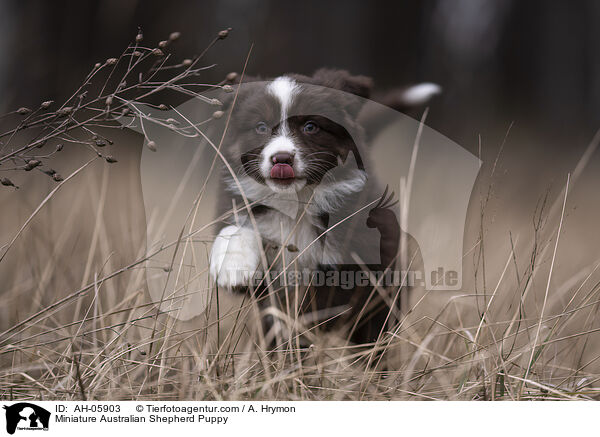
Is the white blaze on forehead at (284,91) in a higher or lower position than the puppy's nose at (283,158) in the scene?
higher

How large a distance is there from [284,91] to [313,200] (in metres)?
0.39

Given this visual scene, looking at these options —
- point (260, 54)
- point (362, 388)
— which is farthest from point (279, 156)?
point (362, 388)

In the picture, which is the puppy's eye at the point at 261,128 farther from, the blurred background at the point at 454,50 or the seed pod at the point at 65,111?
the seed pod at the point at 65,111

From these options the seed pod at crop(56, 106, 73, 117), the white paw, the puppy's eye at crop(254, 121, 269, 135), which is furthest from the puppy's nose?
the seed pod at crop(56, 106, 73, 117)

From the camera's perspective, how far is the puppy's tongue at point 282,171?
2.05 meters

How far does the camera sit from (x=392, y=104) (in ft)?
6.99

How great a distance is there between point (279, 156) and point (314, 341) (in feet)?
2.06

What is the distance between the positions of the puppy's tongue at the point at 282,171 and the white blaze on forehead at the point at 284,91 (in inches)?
7.9

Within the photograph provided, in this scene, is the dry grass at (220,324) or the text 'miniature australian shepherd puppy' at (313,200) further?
the text 'miniature australian shepherd puppy' at (313,200)

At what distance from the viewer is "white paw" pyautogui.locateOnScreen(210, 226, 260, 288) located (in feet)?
6.88
